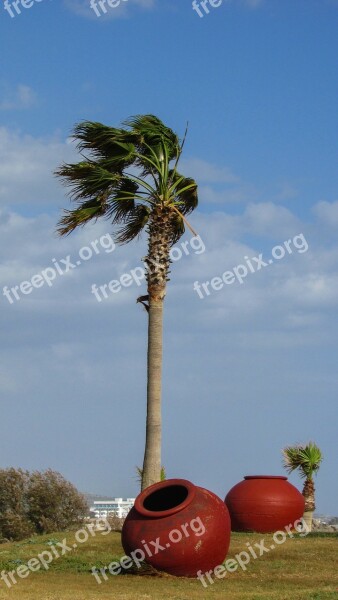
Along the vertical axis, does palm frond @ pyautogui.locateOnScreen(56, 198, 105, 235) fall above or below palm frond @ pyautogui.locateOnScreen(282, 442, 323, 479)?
above

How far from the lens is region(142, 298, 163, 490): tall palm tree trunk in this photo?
21423 mm

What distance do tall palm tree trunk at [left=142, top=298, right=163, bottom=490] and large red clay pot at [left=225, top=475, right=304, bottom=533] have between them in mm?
3153

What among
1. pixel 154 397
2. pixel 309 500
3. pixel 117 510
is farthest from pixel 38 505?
pixel 154 397

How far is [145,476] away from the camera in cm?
2136

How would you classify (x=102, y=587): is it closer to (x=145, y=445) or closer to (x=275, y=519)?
(x=145, y=445)

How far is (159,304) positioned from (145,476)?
4.24m

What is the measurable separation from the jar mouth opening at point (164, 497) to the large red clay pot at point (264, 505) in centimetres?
682

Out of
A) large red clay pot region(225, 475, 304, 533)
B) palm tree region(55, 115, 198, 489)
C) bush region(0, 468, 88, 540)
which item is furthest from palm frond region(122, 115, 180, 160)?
bush region(0, 468, 88, 540)

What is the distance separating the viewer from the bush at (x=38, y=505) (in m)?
41.2

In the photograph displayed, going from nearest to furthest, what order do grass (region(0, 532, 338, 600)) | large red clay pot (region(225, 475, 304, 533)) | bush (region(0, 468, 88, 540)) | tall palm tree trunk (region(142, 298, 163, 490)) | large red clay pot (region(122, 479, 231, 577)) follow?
grass (region(0, 532, 338, 600)) < large red clay pot (region(122, 479, 231, 577)) < tall palm tree trunk (region(142, 298, 163, 490)) < large red clay pot (region(225, 475, 304, 533)) < bush (region(0, 468, 88, 540))

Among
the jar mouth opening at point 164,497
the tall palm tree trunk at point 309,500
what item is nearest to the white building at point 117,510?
the jar mouth opening at point 164,497

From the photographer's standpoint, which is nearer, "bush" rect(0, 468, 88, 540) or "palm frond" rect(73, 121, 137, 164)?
"palm frond" rect(73, 121, 137, 164)

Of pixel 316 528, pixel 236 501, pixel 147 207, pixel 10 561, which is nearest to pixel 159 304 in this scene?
pixel 147 207

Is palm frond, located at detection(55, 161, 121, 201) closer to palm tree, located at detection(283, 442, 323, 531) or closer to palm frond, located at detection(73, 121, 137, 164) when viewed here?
palm frond, located at detection(73, 121, 137, 164)
